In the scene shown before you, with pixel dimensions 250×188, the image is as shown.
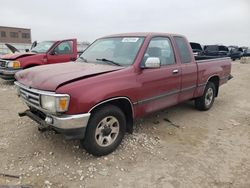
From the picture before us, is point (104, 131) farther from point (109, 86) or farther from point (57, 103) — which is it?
point (57, 103)

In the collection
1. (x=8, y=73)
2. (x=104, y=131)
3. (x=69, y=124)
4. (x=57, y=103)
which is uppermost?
(x=57, y=103)

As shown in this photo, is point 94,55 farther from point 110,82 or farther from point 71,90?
Answer: point 71,90

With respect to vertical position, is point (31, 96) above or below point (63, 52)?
below

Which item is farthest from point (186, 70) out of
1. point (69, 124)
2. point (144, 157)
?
point (69, 124)

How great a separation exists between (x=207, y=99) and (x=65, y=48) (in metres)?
5.87

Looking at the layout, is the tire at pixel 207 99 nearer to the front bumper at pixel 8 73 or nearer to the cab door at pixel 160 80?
the cab door at pixel 160 80

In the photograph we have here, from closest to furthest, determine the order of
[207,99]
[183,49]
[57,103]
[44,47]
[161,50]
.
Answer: [57,103] < [161,50] < [183,49] < [207,99] < [44,47]

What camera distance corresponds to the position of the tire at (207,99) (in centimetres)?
615

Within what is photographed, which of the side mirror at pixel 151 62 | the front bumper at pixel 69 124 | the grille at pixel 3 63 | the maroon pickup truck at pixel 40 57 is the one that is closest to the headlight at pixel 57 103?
the front bumper at pixel 69 124

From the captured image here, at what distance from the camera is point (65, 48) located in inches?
377

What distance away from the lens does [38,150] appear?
12.7 ft

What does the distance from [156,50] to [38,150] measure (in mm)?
2698

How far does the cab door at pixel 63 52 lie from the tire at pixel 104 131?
6.12 m

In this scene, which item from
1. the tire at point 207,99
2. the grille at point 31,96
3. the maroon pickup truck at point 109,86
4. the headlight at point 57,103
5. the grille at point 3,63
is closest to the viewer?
the headlight at point 57,103
